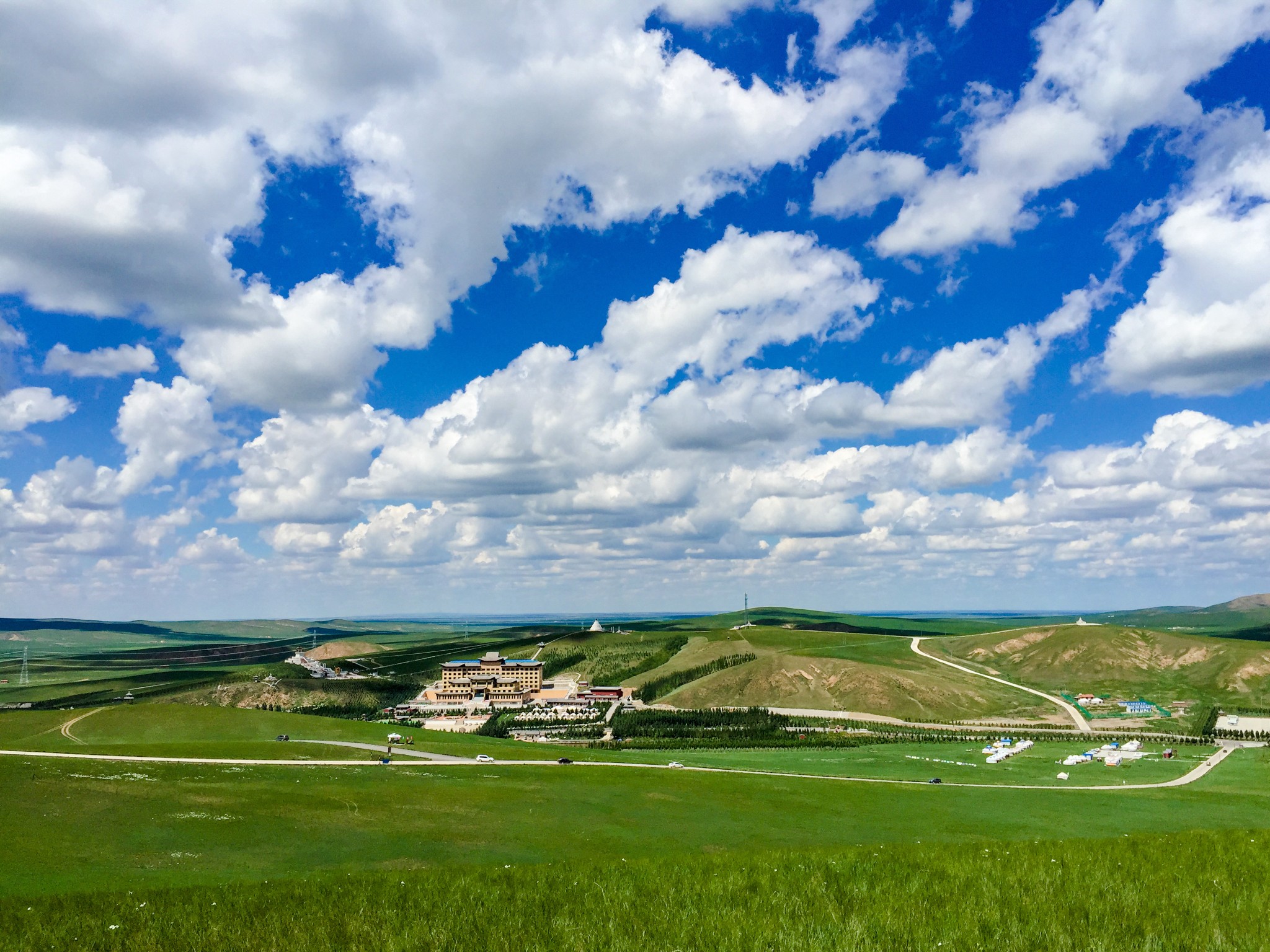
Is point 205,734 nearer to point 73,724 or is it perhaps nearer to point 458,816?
point 73,724

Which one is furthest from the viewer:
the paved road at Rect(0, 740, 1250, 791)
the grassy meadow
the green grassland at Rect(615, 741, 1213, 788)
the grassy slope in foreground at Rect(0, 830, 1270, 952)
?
the green grassland at Rect(615, 741, 1213, 788)

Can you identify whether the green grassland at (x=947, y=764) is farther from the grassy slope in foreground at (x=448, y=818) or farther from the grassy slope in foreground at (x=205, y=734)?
the grassy slope in foreground at (x=205, y=734)

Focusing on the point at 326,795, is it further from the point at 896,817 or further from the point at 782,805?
the point at 896,817

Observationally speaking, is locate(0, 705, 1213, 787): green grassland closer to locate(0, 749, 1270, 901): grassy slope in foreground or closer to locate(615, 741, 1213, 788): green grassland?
locate(615, 741, 1213, 788): green grassland

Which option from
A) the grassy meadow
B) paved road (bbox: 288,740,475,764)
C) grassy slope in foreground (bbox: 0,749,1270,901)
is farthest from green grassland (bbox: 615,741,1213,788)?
paved road (bbox: 288,740,475,764)

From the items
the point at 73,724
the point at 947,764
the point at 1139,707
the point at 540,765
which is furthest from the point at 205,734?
the point at 1139,707

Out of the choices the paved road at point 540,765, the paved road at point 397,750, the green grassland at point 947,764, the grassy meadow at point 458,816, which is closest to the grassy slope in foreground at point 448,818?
the grassy meadow at point 458,816

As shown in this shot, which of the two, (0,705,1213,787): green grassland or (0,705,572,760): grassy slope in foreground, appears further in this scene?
(0,705,1213,787): green grassland
